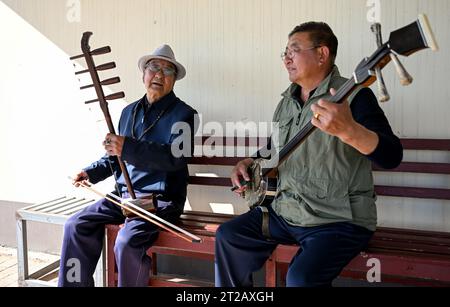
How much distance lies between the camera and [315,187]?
2.06 meters

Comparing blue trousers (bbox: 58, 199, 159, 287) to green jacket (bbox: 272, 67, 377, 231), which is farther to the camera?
blue trousers (bbox: 58, 199, 159, 287)

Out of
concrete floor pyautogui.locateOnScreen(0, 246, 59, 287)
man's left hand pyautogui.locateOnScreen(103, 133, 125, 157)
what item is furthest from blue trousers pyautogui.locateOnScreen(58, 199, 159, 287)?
concrete floor pyautogui.locateOnScreen(0, 246, 59, 287)

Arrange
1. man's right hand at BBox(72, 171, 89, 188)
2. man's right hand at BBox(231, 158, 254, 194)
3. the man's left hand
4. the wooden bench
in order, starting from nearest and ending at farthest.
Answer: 1. the wooden bench
2. man's right hand at BBox(231, 158, 254, 194)
3. the man's left hand
4. man's right hand at BBox(72, 171, 89, 188)

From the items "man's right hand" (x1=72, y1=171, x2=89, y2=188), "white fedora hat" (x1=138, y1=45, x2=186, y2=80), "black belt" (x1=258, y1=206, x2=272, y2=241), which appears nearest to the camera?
"black belt" (x1=258, y1=206, x2=272, y2=241)

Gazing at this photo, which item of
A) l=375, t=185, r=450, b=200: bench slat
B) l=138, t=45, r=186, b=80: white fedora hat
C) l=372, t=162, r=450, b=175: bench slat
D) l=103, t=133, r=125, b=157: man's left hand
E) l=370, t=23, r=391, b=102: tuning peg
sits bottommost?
l=375, t=185, r=450, b=200: bench slat

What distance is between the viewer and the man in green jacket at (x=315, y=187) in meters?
1.89

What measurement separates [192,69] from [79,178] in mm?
1007

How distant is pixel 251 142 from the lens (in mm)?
2885

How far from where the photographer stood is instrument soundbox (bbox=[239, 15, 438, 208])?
4.76 feet

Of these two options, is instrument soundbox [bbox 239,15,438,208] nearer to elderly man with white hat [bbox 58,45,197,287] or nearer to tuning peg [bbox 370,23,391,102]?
tuning peg [bbox 370,23,391,102]

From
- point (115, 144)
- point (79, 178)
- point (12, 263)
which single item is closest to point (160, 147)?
point (115, 144)

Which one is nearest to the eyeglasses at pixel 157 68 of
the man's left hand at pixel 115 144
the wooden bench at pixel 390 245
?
the man's left hand at pixel 115 144

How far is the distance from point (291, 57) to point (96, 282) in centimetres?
190
